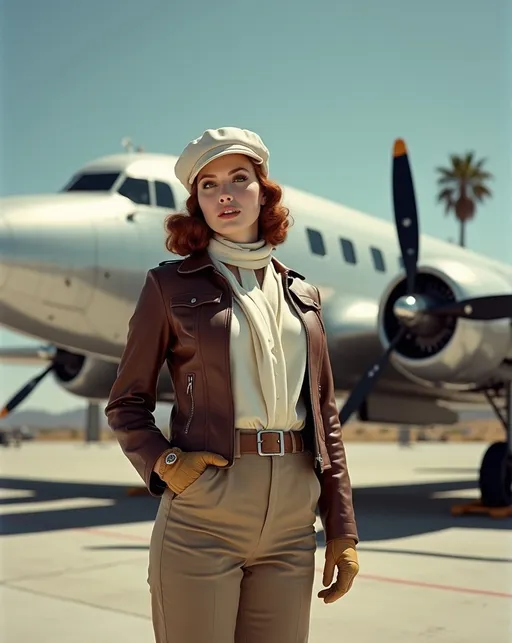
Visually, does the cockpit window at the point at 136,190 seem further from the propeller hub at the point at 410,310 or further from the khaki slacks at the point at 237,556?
the khaki slacks at the point at 237,556

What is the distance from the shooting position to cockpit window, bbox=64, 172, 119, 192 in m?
9.82

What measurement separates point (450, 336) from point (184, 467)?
7.59 meters

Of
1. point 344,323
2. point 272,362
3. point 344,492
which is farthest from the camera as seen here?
point 344,323

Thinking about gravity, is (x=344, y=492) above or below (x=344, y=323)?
below

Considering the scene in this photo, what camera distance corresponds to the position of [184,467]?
200 centimetres

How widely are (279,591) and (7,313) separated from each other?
6.79 meters

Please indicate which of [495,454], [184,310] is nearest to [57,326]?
[495,454]

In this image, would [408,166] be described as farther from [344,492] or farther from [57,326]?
[344,492]

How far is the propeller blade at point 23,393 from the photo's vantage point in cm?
1274

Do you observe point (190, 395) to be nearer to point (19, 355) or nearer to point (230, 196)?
point (230, 196)

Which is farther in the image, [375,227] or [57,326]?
[375,227]

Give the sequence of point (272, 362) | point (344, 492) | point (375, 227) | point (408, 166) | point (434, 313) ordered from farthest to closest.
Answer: point (375, 227)
point (408, 166)
point (434, 313)
point (344, 492)
point (272, 362)

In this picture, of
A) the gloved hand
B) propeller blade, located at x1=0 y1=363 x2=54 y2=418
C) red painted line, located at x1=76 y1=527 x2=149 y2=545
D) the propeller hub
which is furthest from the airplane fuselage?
the gloved hand

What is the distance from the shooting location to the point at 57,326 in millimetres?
8648
